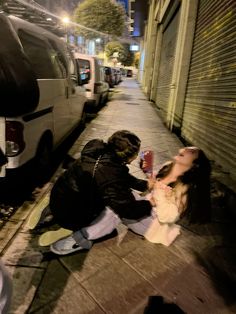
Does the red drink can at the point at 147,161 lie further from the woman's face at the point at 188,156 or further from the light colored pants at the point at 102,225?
the light colored pants at the point at 102,225

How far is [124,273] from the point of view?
2.58 metres

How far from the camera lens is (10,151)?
10.9 ft

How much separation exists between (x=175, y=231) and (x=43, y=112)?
2238 millimetres

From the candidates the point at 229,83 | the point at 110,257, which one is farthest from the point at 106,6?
the point at 110,257

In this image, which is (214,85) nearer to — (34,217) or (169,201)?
(169,201)

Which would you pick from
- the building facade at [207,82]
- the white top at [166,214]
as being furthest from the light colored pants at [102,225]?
the building facade at [207,82]

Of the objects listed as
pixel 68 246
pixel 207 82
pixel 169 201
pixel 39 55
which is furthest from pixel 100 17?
pixel 68 246

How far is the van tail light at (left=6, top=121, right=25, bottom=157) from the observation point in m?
3.22

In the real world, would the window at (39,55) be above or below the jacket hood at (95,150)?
above

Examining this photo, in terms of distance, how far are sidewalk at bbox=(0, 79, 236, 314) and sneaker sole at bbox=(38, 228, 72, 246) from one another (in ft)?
0.22

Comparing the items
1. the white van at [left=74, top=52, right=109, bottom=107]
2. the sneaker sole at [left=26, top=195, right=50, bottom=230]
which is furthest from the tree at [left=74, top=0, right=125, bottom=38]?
the sneaker sole at [left=26, top=195, right=50, bottom=230]

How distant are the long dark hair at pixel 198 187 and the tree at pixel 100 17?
42042 millimetres

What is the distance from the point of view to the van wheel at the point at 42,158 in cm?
417

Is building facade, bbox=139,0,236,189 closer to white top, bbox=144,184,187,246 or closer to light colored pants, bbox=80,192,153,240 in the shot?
white top, bbox=144,184,187,246
